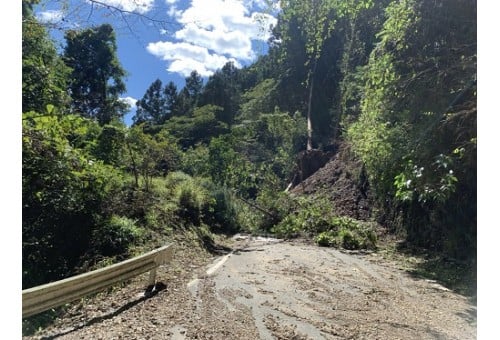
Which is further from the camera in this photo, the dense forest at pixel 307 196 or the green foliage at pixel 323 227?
the green foliage at pixel 323 227

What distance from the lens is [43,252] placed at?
9883mm

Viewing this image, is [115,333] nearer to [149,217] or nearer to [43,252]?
[43,252]

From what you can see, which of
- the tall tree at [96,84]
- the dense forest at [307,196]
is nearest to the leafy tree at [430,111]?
the dense forest at [307,196]

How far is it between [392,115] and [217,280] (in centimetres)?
719

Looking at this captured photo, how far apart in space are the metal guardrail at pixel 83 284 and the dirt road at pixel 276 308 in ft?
1.35

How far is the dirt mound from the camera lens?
1783 centimetres

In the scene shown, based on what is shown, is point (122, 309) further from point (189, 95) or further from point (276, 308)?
point (189, 95)

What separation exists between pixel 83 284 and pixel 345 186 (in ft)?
53.1

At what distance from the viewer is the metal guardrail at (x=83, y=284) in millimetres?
4387

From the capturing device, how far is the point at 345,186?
1977cm

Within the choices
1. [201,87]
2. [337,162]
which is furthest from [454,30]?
[201,87]

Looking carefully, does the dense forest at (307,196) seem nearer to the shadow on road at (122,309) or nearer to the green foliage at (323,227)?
the green foliage at (323,227)

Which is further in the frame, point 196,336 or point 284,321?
point 284,321

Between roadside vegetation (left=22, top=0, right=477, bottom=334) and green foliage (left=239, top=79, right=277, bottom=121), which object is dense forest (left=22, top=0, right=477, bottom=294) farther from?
green foliage (left=239, top=79, right=277, bottom=121)
